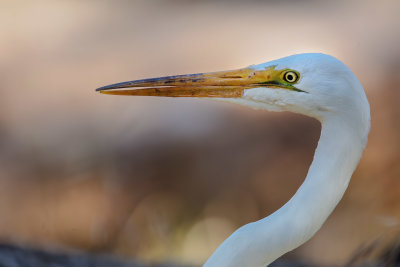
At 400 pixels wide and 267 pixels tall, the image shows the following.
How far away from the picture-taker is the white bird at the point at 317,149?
4.07 feet

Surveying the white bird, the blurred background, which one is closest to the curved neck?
the white bird

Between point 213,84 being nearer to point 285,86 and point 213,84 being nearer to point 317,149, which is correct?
point 285,86

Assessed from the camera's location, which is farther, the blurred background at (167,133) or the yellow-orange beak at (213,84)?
the blurred background at (167,133)

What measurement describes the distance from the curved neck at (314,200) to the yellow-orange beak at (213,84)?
0.62 feet

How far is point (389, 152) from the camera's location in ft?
13.6

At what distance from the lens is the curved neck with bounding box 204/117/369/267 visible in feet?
4.09

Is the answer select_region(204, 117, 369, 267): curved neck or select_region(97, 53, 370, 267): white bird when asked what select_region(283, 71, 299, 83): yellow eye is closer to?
select_region(97, 53, 370, 267): white bird

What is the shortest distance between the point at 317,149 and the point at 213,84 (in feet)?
1.06

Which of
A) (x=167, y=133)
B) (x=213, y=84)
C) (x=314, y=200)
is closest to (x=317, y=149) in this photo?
(x=314, y=200)

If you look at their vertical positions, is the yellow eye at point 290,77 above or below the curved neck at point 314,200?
above

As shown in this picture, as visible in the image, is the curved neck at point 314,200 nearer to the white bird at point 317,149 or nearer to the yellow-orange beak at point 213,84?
the white bird at point 317,149

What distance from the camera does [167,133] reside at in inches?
178

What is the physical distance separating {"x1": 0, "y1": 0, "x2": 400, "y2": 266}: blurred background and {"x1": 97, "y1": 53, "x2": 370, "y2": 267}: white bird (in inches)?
41.1

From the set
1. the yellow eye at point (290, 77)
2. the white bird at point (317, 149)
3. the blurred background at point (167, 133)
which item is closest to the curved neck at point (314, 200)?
the white bird at point (317, 149)
